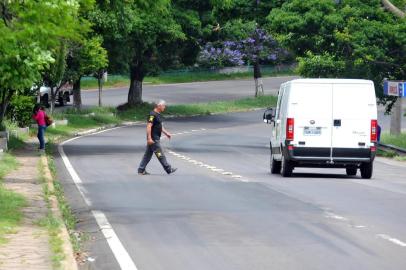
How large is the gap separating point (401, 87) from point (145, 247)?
24.6 metres

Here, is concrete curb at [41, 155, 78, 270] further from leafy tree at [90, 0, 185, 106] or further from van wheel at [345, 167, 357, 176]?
leafy tree at [90, 0, 185, 106]

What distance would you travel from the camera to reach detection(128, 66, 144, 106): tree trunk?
211ft

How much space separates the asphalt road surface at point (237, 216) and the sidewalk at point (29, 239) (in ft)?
1.89

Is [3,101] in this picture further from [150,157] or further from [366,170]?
[366,170]

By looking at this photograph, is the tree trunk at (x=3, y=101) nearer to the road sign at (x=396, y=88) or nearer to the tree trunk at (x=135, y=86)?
the road sign at (x=396, y=88)

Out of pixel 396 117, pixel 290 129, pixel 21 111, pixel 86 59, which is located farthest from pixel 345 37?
pixel 290 129

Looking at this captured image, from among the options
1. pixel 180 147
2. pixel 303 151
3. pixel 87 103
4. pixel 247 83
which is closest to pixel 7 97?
pixel 180 147

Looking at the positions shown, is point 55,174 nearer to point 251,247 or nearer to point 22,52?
point 22,52

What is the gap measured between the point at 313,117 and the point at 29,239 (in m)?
13.2

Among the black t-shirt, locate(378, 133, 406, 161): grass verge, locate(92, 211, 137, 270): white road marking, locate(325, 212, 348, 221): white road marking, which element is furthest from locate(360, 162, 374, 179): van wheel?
locate(378, 133, 406, 161): grass verge

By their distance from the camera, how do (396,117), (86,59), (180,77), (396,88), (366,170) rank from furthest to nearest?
1. (180,77)
2. (86,59)
3. (396,117)
4. (396,88)
5. (366,170)

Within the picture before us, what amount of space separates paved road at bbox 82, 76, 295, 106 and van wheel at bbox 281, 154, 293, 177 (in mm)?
44802

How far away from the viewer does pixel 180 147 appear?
42.1 metres

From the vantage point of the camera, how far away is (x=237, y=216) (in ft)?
53.5
